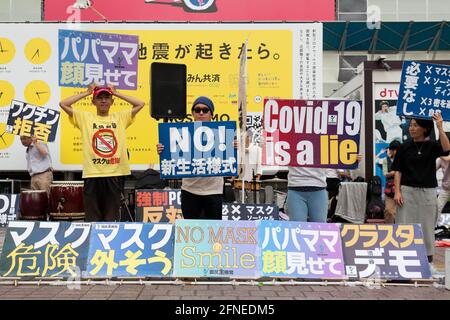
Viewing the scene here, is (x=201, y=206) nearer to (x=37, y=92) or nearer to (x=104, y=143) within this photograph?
(x=104, y=143)

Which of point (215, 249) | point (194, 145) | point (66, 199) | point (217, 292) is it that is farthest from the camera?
point (66, 199)

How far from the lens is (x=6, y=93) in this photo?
33.9 ft

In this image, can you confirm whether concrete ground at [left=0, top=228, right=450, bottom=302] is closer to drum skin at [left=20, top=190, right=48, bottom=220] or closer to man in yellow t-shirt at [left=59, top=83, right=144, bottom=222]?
man in yellow t-shirt at [left=59, top=83, right=144, bottom=222]

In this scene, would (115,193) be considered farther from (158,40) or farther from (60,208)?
(158,40)

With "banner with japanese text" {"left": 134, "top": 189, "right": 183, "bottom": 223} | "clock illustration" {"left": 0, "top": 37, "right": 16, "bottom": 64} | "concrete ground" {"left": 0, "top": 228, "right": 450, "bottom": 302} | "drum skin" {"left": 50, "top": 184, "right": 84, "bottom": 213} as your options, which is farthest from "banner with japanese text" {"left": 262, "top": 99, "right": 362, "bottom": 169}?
"clock illustration" {"left": 0, "top": 37, "right": 16, "bottom": 64}

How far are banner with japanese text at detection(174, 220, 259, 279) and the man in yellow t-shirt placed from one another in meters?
0.84

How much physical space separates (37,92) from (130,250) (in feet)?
21.9

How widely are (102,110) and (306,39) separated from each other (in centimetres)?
619

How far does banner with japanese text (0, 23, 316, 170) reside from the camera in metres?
10.2

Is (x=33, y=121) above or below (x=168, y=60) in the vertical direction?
below

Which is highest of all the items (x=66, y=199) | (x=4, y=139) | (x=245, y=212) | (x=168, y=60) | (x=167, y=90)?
(x=168, y=60)

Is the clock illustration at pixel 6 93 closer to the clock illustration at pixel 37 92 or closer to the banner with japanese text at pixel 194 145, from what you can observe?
the clock illustration at pixel 37 92

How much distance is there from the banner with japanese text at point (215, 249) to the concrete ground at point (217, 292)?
0.14 m

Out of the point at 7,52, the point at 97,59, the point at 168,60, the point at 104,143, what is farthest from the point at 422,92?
the point at 7,52
